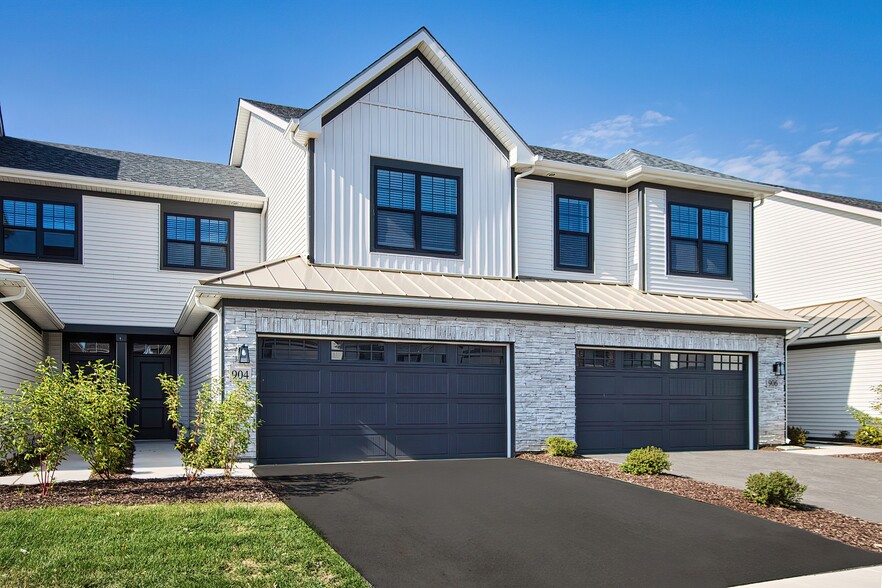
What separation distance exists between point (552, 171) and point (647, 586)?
38.7 feet

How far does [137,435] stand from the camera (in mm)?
17594

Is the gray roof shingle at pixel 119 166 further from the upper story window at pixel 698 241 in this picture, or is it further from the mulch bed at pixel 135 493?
the upper story window at pixel 698 241

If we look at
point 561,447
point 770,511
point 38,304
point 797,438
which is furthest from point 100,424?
point 797,438

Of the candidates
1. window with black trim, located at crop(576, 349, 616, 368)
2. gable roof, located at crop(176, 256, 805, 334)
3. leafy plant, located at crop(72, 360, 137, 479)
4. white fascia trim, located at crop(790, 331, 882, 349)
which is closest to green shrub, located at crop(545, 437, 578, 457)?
window with black trim, located at crop(576, 349, 616, 368)

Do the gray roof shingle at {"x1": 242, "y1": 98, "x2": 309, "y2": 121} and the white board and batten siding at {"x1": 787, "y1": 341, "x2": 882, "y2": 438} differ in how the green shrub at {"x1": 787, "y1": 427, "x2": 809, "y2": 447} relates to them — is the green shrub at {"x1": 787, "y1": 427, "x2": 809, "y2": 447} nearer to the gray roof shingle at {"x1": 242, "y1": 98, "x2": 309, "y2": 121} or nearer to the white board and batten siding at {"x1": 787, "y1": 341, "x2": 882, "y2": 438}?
the white board and batten siding at {"x1": 787, "y1": 341, "x2": 882, "y2": 438}

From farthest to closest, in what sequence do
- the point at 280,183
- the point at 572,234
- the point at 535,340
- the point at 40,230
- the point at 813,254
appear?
1. the point at 813,254
2. the point at 572,234
3. the point at 280,183
4. the point at 40,230
5. the point at 535,340

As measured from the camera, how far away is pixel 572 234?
674 inches

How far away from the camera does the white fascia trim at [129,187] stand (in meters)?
16.0

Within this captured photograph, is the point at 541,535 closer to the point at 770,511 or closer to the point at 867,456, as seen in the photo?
the point at 770,511

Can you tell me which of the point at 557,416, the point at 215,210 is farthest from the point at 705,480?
the point at 215,210

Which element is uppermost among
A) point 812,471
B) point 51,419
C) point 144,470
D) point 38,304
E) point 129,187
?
point 129,187

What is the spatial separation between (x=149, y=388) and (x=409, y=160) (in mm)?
8947

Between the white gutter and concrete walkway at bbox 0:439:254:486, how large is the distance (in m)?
2.91

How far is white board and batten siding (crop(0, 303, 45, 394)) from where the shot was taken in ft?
41.6
